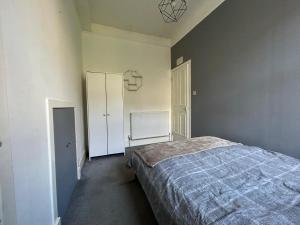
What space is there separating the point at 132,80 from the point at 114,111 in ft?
4.00

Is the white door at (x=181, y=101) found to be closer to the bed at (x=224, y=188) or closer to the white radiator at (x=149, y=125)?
the white radiator at (x=149, y=125)

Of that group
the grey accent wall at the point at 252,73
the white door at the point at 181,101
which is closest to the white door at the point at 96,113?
the white door at the point at 181,101

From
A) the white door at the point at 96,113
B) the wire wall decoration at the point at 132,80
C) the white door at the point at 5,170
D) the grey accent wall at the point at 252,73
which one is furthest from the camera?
the wire wall decoration at the point at 132,80

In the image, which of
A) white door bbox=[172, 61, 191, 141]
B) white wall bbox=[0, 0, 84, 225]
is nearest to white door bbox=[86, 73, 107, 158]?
white wall bbox=[0, 0, 84, 225]

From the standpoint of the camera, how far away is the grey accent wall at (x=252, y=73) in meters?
1.66

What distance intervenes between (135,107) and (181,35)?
2.23 m

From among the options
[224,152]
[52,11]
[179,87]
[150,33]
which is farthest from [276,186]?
[150,33]

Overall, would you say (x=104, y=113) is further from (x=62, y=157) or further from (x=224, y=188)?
(x=224, y=188)

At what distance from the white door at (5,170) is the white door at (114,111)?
2366 mm

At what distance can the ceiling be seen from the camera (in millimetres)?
2721

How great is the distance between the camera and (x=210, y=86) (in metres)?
2.81

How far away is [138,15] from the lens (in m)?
3.12

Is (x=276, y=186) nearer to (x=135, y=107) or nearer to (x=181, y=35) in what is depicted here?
(x=135, y=107)

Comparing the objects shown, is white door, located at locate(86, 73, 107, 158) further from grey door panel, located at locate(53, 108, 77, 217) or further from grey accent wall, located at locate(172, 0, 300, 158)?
grey accent wall, located at locate(172, 0, 300, 158)
